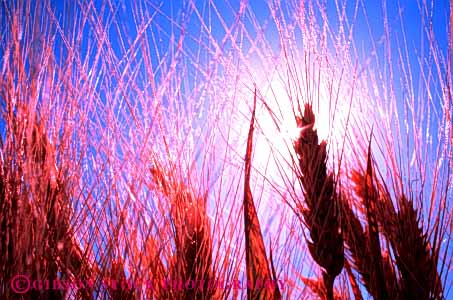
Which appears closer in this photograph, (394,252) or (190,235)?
(190,235)

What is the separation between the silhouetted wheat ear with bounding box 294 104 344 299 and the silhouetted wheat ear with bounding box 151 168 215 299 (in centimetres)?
21

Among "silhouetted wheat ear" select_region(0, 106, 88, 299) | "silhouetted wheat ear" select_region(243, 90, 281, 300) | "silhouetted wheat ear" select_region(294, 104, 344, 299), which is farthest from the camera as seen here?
"silhouetted wheat ear" select_region(294, 104, 344, 299)

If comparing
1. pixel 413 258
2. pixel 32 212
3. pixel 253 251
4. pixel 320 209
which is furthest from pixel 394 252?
pixel 32 212

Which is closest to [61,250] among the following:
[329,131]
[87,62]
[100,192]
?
[100,192]

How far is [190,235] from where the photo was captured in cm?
100

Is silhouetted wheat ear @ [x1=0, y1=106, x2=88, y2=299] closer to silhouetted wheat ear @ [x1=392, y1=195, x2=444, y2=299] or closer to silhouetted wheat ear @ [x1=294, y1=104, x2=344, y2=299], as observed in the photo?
silhouetted wheat ear @ [x1=294, y1=104, x2=344, y2=299]

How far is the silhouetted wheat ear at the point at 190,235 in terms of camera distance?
0.96m

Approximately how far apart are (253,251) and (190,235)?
117 mm

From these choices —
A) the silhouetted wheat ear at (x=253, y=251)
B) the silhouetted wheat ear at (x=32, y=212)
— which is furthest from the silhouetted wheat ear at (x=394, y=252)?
the silhouetted wheat ear at (x=32, y=212)

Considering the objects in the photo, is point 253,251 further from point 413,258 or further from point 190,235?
point 413,258

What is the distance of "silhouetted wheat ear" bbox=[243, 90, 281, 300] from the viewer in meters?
0.95

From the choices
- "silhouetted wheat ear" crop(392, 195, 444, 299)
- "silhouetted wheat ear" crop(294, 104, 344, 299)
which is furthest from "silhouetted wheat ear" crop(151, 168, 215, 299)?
"silhouetted wheat ear" crop(392, 195, 444, 299)

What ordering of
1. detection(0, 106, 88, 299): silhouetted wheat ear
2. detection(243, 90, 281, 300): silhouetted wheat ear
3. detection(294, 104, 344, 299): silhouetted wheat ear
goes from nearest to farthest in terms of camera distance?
detection(0, 106, 88, 299): silhouetted wheat ear < detection(243, 90, 281, 300): silhouetted wheat ear < detection(294, 104, 344, 299): silhouetted wheat ear

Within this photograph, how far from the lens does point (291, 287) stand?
117 centimetres
